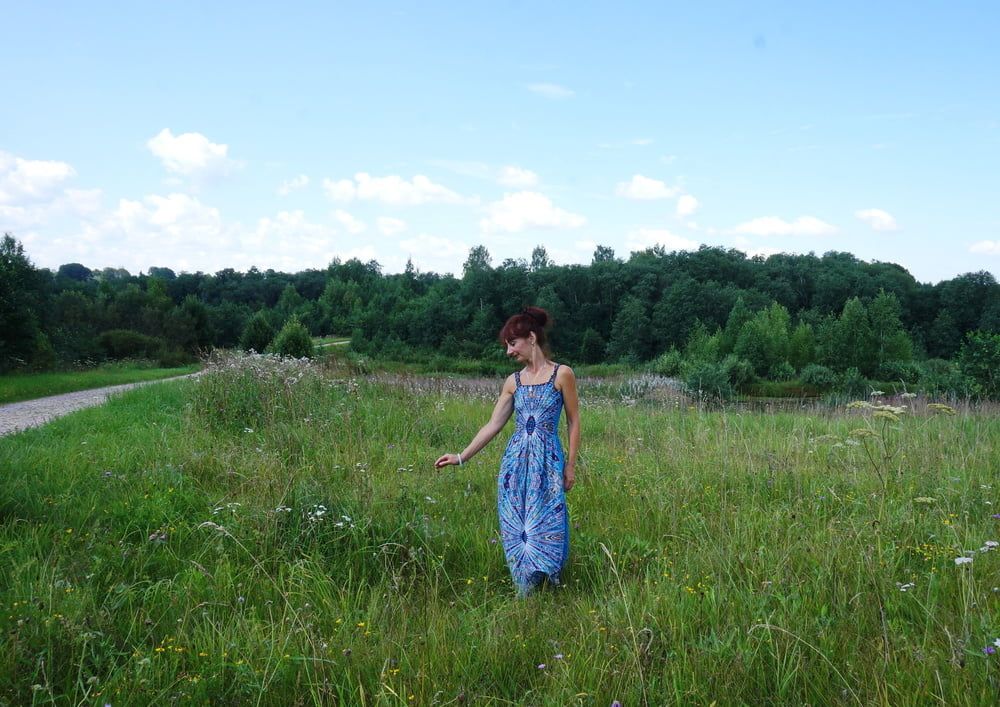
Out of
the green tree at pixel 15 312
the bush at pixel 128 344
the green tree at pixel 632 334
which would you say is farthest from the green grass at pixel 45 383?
the green tree at pixel 632 334

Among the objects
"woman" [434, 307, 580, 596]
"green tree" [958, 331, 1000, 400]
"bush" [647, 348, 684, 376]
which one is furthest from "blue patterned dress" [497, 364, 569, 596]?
"bush" [647, 348, 684, 376]

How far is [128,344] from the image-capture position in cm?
3503

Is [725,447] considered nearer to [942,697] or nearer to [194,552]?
[942,697]

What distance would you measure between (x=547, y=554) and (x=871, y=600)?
1.75 metres

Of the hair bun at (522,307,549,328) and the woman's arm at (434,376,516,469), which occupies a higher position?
the hair bun at (522,307,549,328)

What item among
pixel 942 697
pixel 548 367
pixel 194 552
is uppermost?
pixel 548 367

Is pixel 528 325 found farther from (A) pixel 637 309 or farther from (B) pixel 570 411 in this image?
(A) pixel 637 309

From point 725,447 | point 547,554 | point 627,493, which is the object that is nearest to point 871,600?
point 547,554

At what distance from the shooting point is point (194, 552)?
14.6ft

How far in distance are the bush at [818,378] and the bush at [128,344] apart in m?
40.2

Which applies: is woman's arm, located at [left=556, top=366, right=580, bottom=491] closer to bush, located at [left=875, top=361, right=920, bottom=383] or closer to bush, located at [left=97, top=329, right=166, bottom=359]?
bush, located at [left=97, top=329, right=166, bottom=359]

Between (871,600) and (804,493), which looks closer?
(871,600)

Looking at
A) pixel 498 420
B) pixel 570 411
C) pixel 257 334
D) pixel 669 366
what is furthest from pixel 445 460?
pixel 257 334

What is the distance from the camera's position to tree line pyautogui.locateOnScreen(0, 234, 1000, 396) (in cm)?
5259
